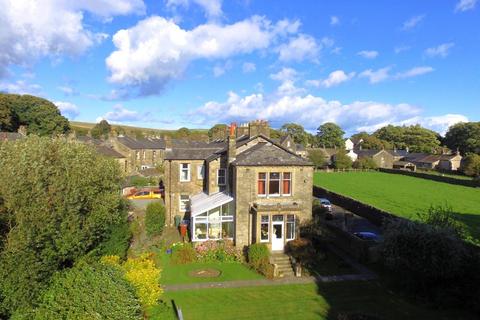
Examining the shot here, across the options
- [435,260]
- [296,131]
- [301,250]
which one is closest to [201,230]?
[301,250]

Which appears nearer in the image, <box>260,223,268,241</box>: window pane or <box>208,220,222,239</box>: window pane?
<box>260,223,268,241</box>: window pane

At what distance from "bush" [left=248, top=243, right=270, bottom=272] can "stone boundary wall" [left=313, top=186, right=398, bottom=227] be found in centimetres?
1236

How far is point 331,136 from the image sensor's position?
14200 cm

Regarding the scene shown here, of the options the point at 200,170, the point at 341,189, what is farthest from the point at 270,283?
the point at 341,189

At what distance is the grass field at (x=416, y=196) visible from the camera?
3939 centimetres

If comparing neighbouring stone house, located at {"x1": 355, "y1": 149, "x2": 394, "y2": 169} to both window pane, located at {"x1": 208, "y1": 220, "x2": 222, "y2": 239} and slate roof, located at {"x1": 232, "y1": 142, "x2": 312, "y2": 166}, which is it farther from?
window pane, located at {"x1": 208, "y1": 220, "x2": 222, "y2": 239}

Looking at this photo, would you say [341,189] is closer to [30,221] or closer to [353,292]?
[353,292]

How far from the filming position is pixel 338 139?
140 metres

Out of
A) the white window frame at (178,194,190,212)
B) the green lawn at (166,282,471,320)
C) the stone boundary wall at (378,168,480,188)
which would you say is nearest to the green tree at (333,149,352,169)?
the stone boundary wall at (378,168,480,188)

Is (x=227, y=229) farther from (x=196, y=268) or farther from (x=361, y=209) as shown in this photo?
(x=361, y=209)

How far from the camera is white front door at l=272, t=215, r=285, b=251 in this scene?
24.0 m

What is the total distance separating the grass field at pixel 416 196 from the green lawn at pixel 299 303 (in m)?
15.4

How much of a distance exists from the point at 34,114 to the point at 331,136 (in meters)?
100

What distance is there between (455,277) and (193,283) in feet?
42.9
